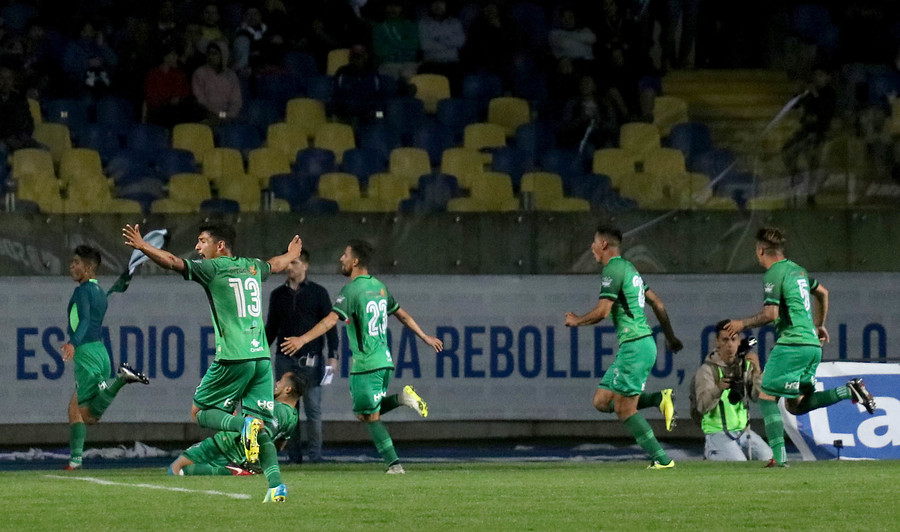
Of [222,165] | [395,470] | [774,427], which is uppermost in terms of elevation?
[222,165]

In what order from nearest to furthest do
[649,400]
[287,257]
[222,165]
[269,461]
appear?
[269,461] < [287,257] < [649,400] < [222,165]

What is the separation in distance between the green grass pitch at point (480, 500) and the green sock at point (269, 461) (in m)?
0.16

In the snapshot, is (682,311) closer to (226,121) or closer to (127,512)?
(226,121)

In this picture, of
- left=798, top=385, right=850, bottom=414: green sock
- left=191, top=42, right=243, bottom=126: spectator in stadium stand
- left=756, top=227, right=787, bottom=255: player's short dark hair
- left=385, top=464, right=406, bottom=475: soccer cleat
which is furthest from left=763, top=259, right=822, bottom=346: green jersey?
left=191, top=42, right=243, bottom=126: spectator in stadium stand

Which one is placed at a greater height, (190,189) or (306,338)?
(190,189)

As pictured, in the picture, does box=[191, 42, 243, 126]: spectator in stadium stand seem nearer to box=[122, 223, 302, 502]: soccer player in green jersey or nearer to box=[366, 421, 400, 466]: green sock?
box=[366, 421, 400, 466]: green sock

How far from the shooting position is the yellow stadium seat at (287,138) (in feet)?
51.7

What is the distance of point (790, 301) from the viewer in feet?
38.4

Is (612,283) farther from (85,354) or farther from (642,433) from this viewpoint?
(85,354)

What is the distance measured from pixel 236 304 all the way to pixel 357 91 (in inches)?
277

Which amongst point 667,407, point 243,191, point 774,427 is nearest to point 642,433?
point 667,407

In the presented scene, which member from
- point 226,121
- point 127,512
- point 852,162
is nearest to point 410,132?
point 226,121

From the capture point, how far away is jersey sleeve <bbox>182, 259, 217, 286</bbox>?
936 centimetres

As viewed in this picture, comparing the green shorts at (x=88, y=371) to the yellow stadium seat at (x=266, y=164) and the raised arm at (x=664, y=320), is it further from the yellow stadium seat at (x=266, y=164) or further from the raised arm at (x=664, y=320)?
the raised arm at (x=664, y=320)
